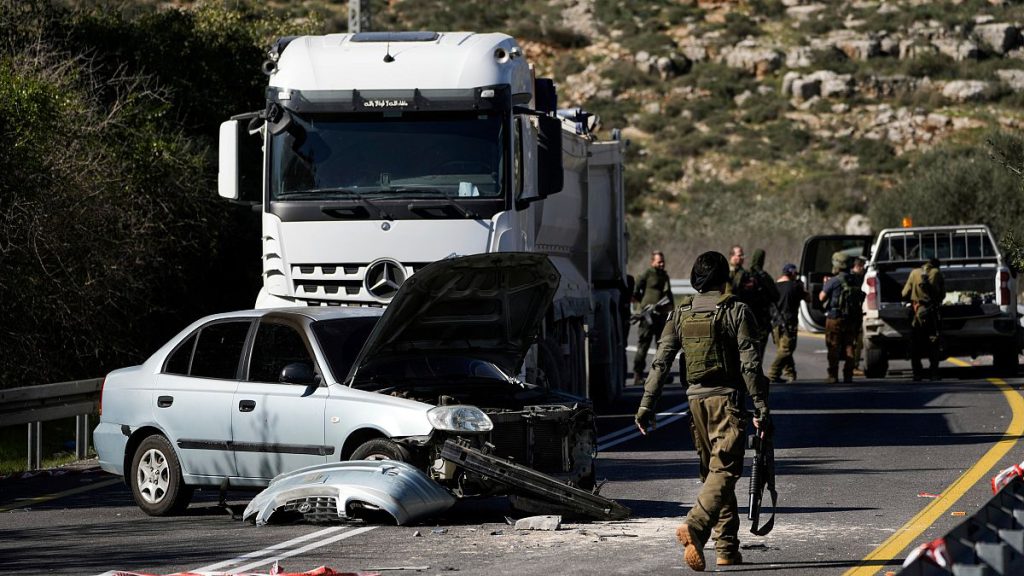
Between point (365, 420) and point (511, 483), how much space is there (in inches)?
43.1

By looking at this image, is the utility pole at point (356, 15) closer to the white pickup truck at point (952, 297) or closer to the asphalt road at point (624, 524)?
the white pickup truck at point (952, 297)

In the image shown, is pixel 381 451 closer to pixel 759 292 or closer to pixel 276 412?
pixel 276 412

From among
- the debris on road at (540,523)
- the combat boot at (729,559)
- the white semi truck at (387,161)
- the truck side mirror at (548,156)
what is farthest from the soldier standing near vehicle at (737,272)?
the combat boot at (729,559)

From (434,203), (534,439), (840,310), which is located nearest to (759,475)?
(534,439)

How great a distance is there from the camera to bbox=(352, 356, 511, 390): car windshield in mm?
11227

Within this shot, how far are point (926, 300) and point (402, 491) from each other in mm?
13345

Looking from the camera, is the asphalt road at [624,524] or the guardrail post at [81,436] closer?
the asphalt road at [624,524]

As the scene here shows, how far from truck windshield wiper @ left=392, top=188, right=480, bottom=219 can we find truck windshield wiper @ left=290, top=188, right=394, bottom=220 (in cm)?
22

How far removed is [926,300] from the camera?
21828 mm

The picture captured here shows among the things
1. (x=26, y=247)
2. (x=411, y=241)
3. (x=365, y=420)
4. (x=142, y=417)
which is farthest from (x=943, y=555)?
(x=26, y=247)

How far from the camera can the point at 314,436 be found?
10.8m

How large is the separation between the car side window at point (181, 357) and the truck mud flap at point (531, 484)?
245cm

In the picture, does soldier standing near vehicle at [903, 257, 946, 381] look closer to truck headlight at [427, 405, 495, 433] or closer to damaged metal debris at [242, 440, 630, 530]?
damaged metal debris at [242, 440, 630, 530]

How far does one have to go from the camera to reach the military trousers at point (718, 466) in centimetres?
854
